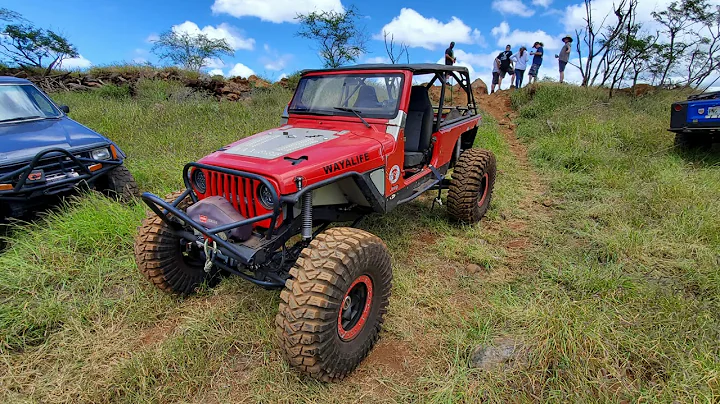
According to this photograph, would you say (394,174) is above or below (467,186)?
above

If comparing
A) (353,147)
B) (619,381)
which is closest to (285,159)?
(353,147)

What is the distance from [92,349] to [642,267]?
13.9ft

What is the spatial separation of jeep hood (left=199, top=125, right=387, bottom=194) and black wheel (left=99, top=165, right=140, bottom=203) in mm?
2190

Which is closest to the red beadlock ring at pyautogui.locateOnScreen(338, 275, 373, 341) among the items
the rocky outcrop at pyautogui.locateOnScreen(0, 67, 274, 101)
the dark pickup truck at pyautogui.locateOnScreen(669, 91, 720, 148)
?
the dark pickup truck at pyautogui.locateOnScreen(669, 91, 720, 148)

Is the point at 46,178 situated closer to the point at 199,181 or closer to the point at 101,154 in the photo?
the point at 101,154

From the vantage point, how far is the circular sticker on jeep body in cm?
331

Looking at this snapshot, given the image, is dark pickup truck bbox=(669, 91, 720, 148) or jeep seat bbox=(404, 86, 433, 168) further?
dark pickup truck bbox=(669, 91, 720, 148)

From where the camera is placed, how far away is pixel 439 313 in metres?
2.88

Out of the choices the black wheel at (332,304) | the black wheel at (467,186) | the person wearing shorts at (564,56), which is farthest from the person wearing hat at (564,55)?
the black wheel at (332,304)

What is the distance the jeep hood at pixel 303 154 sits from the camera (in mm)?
2488

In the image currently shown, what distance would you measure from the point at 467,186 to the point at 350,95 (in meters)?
1.60

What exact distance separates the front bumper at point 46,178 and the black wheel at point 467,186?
382 cm

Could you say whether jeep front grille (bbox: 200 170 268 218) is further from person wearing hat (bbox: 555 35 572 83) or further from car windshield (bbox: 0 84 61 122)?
person wearing hat (bbox: 555 35 572 83)

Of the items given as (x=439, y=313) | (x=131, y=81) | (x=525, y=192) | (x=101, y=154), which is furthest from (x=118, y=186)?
(x=131, y=81)
